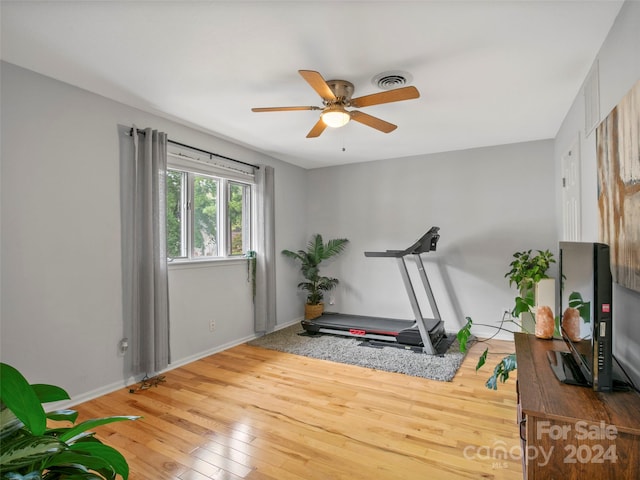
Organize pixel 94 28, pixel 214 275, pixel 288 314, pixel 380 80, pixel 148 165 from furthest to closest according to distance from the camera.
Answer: pixel 288 314 < pixel 214 275 < pixel 148 165 < pixel 380 80 < pixel 94 28

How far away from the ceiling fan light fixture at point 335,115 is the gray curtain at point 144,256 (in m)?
1.62

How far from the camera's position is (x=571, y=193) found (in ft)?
9.62

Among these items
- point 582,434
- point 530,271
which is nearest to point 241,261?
point 530,271

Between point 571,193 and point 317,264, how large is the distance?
10.4 ft

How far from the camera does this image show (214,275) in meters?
3.76

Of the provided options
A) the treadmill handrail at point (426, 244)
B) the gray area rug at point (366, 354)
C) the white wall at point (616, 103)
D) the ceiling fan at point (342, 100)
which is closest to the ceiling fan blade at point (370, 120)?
the ceiling fan at point (342, 100)

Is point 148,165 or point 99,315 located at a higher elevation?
point 148,165

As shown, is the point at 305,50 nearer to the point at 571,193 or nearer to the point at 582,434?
the point at 582,434

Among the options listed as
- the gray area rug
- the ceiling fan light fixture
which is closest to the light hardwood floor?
the gray area rug

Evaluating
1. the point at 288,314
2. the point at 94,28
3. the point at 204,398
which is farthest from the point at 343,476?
the point at 288,314

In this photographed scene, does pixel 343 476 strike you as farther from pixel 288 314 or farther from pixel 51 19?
pixel 288 314

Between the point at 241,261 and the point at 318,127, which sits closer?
the point at 318,127

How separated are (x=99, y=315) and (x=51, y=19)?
2007 mm

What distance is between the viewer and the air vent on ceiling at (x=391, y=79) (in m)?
2.36
